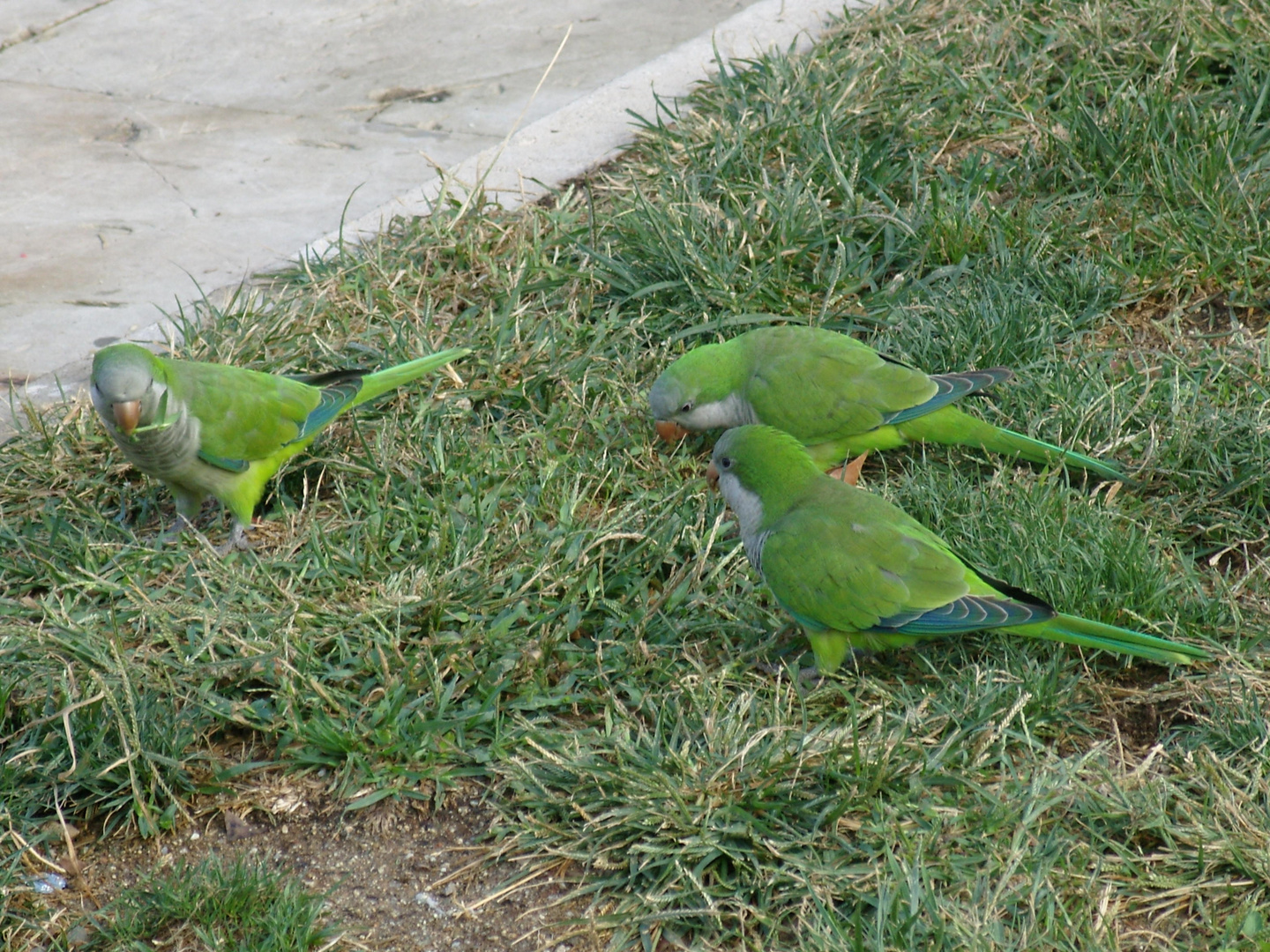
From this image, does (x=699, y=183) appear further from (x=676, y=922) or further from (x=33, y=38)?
(x=33, y=38)

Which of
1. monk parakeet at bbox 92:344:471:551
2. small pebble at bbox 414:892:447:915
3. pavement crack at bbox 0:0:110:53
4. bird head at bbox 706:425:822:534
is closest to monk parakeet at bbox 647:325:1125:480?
bird head at bbox 706:425:822:534

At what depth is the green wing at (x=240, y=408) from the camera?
3809mm

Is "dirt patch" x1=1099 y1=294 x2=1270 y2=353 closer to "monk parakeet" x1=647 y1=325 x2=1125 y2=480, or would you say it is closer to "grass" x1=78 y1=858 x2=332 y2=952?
"monk parakeet" x1=647 y1=325 x2=1125 y2=480

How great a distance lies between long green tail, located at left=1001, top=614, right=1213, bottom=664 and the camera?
3014 millimetres

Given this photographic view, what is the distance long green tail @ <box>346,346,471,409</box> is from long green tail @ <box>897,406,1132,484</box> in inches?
62.8

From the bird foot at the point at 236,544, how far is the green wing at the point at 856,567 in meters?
1.69

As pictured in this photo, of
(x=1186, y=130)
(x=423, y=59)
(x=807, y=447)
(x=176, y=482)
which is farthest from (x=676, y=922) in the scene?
(x=423, y=59)

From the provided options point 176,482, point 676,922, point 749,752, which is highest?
point 176,482

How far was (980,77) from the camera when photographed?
224 inches

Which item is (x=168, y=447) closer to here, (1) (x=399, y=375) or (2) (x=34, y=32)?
(1) (x=399, y=375)

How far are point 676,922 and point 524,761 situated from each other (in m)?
0.60

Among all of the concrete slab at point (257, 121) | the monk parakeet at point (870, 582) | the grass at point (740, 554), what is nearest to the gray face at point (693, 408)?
the grass at point (740, 554)

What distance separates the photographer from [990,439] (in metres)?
3.98

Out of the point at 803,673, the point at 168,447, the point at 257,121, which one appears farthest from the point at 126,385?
the point at 257,121
